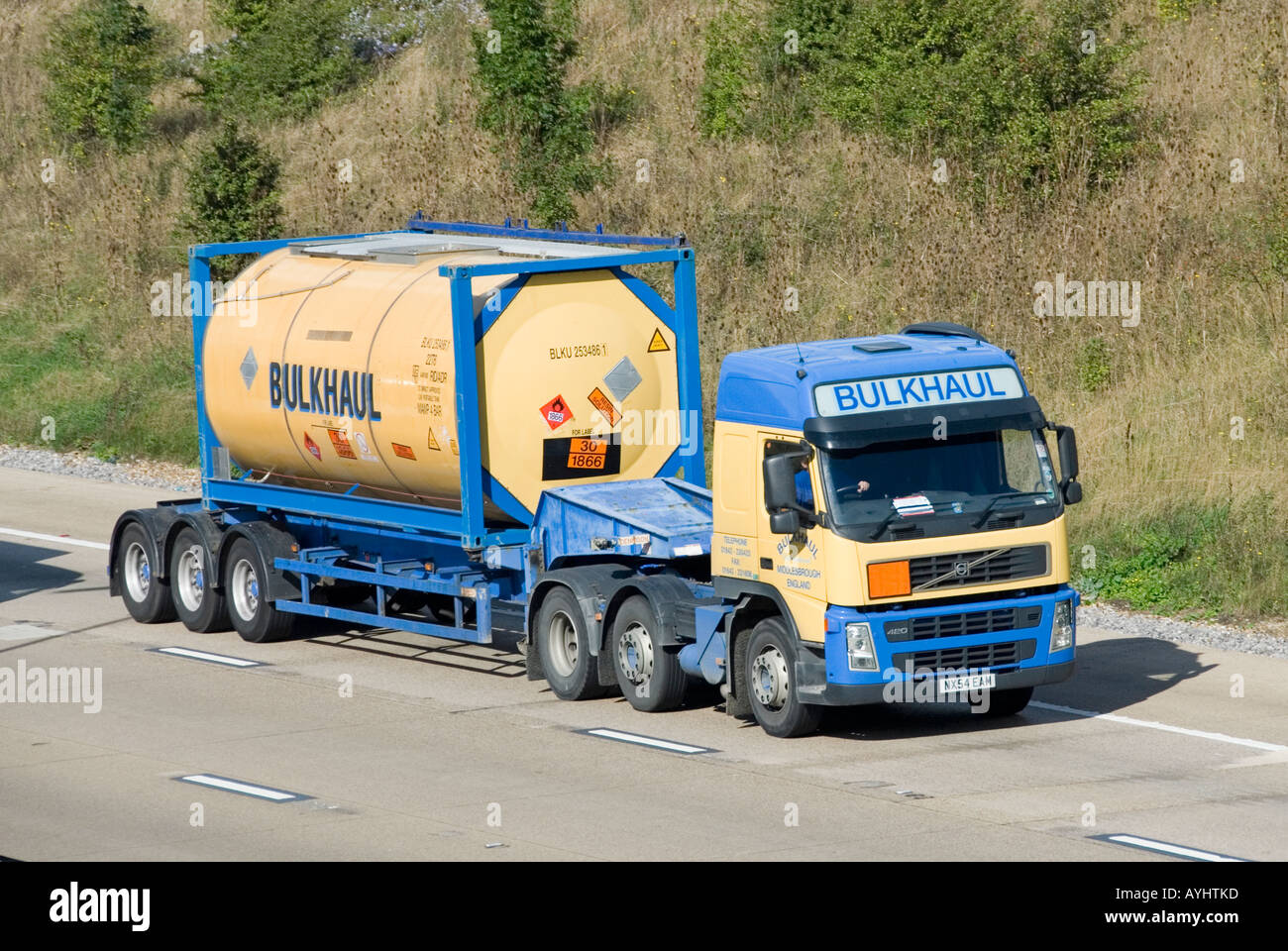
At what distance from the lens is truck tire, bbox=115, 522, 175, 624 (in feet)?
60.8

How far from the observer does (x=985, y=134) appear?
27219mm

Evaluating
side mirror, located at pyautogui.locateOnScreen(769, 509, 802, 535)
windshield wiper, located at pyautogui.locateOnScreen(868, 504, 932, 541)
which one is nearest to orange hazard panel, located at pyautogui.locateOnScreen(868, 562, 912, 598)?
windshield wiper, located at pyautogui.locateOnScreen(868, 504, 932, 541)

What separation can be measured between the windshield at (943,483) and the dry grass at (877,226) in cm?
522

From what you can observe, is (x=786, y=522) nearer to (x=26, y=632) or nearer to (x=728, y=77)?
(x=26, y=632)

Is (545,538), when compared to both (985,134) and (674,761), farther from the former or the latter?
(985,134)

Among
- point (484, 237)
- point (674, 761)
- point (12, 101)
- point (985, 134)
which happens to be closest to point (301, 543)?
point (484, 237)

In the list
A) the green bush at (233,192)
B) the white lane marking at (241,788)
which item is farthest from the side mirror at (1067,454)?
the green bush at (233,192)

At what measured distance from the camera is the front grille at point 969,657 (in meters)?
12.9

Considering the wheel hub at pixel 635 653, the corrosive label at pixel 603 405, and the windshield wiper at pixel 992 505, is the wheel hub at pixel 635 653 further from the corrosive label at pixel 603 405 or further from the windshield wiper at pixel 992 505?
the windshield wiper at pixel 992 505

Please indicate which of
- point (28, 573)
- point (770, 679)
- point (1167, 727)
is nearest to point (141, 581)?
point (28, 573)

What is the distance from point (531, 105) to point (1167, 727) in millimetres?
21788

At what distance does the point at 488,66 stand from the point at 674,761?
23.0 m

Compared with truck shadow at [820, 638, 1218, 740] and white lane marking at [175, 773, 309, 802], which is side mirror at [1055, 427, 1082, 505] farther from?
white lane marking at [175, 773, 309, 802]

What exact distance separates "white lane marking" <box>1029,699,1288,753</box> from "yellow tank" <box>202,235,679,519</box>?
152 inches
